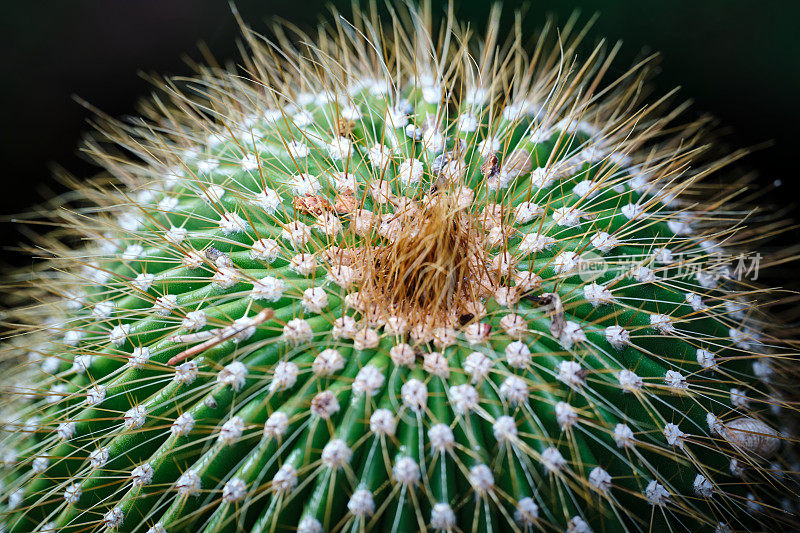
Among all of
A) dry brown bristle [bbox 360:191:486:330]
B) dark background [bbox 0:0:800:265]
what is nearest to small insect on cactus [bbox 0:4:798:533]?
dry brown bristle [bbox 360:191:486:330]

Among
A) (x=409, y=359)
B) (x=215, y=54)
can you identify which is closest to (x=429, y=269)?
(x=409, y=359)

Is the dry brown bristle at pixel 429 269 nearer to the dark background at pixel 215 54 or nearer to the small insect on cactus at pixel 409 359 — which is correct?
the small insect on cactus at pixel 409 359

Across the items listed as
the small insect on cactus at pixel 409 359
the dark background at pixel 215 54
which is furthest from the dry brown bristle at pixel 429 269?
the dark background at pixel 215 54

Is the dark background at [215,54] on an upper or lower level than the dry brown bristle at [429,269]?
upper

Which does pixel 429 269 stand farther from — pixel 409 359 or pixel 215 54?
pixel 215 54

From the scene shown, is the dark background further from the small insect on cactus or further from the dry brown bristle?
the dry brown bristle
